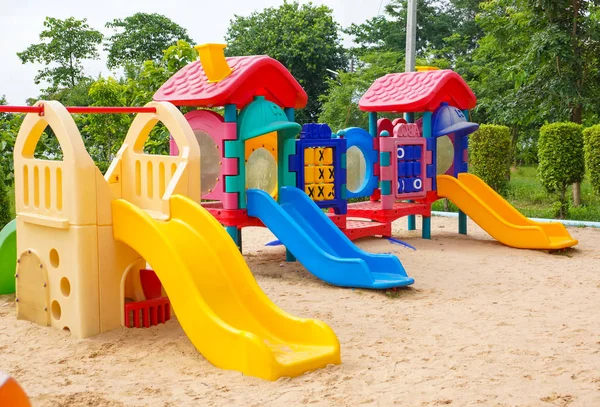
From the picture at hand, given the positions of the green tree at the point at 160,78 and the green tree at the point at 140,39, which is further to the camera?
the green tree at the point at 140,39

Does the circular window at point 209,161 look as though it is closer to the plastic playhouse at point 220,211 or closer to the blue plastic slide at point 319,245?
the plastic playhouse at point 220,211

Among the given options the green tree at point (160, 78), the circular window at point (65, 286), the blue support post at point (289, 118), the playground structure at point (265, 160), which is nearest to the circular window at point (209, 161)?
the playground structure at point (265, 160)

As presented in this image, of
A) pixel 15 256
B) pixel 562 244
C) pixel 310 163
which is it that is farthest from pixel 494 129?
pixel 15 256

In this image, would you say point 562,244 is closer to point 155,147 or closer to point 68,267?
point 68,267

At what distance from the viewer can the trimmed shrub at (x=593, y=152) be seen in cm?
1223

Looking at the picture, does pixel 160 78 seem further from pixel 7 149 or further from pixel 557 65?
pixel 557 65

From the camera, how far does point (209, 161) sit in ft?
27.1

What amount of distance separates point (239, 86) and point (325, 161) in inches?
59.9

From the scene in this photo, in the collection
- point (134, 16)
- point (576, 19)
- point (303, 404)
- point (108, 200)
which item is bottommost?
point (303, 404)

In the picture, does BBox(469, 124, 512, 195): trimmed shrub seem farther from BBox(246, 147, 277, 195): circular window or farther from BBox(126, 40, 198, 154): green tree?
BBox(246, 147, 277, 195): circular window

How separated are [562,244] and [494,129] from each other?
168 inches

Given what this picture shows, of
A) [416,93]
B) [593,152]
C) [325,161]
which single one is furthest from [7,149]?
[593,152]

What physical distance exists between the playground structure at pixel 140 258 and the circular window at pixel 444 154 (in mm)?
5541

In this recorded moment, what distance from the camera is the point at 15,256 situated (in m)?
6.52
